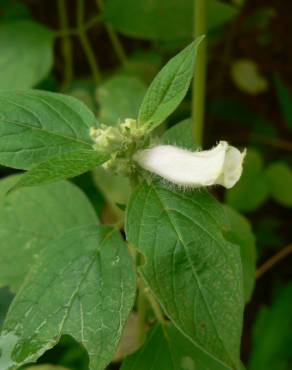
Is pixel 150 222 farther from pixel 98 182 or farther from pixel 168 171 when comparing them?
pixel 98 182

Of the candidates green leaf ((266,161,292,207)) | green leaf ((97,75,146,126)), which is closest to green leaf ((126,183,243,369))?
green leaf ((97,75,146,126))

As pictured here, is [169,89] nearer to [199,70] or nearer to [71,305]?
[71,305]

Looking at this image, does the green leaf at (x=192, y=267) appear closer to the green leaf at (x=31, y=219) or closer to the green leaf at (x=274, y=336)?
the green leaf at (x=31, y=219)

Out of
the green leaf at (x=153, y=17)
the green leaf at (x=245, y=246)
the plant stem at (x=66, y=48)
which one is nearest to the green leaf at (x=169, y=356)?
the green leaf at (x=245, y=246)

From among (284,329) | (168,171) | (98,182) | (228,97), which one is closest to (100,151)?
(168,171)

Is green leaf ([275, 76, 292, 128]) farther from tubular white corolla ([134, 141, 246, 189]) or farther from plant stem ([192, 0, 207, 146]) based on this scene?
tubular white corolla ([134, 141, 246, 189])

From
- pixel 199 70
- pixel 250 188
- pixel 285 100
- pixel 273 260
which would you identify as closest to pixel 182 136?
pixel 199 70
